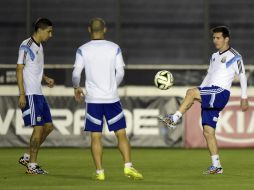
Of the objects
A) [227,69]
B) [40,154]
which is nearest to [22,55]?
[227,69]

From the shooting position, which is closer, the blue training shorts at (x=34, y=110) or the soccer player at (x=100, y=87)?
the soccer player at (x=100, y=87)

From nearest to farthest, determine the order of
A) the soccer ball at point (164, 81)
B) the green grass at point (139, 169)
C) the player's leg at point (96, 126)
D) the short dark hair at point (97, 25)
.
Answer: the green grass at point (139, 169) → the short dark hair at point (97, 25) → the player's leg at point (96, 126) → the soccer ball at point (164, 81)

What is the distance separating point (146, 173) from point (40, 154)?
5.25 metres

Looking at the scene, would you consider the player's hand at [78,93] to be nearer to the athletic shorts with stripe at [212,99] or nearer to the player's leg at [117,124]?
the player's leg at [117,124]

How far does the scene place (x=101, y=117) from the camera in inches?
514

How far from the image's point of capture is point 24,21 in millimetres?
22891

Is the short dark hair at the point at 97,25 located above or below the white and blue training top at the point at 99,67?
above

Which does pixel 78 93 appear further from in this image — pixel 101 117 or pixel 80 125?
pixel 80 125

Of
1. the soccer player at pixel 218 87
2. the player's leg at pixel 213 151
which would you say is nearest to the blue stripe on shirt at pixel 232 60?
the soccer player at pixel 218 87

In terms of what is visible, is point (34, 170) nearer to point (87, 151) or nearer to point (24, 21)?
point (87, 151)

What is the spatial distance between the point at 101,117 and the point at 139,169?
2.46 meters

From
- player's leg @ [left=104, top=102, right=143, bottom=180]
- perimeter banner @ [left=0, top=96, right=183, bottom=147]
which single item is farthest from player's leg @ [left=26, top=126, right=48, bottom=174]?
perimeter banner @ [left=0, top=96, right=183, bottom=147]

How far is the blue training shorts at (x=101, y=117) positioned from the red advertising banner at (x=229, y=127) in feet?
29.0

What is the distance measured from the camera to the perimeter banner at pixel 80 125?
71.7ft
